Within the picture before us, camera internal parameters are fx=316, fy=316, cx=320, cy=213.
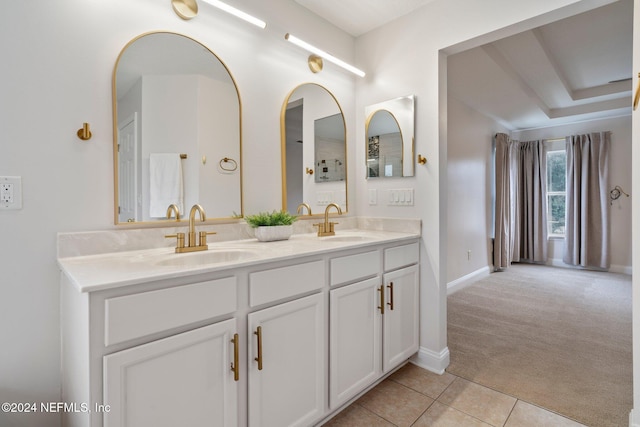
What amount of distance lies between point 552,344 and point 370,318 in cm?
174

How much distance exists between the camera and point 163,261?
49.8 inches

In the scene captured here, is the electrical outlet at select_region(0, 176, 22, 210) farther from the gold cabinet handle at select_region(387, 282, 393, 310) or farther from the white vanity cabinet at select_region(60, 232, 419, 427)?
the gold cabinet handle at select_region(387, 282, 393, 310)

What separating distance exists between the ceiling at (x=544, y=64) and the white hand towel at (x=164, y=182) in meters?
1.41

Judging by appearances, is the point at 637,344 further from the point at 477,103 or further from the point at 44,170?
the point at 477,103

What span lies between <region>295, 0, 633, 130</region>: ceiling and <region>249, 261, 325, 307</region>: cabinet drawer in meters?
1.76

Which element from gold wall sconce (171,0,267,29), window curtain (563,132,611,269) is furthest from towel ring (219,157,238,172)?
window curtain (563,132,611,269)

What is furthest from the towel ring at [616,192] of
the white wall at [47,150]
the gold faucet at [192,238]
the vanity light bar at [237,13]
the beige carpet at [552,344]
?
the white wall at [47,150]

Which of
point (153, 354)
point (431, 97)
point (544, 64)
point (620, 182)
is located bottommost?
point (153, 354)

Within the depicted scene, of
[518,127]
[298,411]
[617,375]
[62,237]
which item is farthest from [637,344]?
[518,127]

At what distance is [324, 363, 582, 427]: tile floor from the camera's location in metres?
1.59

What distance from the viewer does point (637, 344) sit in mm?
1375

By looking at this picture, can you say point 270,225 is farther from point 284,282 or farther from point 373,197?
point 373,197

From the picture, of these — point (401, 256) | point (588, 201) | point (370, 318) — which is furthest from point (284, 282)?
point (588, 201)

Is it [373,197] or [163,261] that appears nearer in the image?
[163,261]
